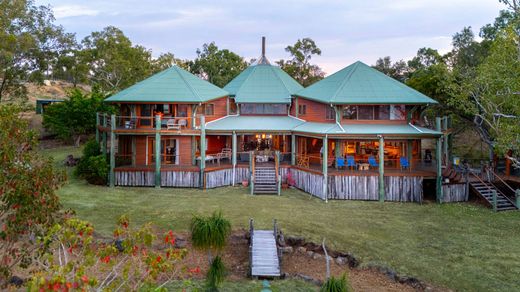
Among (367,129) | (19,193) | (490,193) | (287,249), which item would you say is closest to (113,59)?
(367,129)

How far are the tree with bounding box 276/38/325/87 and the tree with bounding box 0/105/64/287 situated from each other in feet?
160

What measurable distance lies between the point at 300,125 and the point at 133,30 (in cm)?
3242

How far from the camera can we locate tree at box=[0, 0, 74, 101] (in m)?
31.5

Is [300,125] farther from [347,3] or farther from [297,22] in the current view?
[297,22]

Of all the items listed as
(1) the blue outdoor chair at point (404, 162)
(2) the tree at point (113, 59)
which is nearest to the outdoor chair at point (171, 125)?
(1) the blue outdoor chair at point (404, 162)

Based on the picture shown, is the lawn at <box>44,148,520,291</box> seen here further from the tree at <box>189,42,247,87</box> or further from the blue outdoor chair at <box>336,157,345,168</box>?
the tree at <box>189,42,247,87</box>

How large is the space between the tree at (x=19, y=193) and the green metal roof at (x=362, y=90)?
1859cm

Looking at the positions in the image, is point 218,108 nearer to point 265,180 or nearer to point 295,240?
point 265,180

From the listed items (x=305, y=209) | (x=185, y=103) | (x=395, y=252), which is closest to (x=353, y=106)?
(x=305, y=209)

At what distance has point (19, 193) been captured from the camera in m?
7.61

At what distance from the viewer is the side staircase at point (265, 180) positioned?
23594mm

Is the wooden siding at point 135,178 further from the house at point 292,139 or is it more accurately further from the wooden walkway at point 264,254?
the wooden walkway at point 264,254

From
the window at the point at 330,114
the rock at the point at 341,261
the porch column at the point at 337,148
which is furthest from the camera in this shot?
the window at the point at 330,114

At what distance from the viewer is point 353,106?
25.2 metres
